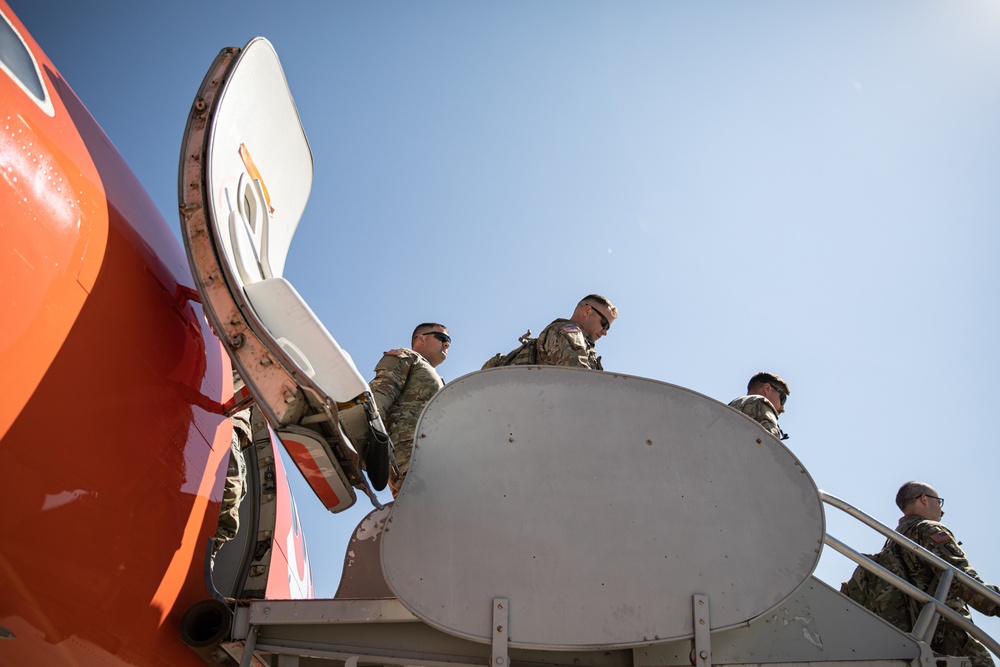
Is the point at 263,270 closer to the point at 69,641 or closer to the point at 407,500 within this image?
the point at 407,500

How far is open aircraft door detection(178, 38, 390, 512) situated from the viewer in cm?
337

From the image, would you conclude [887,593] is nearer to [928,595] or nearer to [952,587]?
[952,587]

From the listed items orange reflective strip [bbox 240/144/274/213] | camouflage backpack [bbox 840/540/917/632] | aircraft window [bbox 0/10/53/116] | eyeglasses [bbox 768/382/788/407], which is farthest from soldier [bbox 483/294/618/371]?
aircraft window [bbox 0/10/53/116]

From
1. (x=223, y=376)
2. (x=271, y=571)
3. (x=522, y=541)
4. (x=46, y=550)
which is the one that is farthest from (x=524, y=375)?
(x=46, y=550)

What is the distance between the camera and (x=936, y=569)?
5.85 meters

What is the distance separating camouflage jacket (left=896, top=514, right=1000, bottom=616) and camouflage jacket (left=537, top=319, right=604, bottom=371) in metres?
2.89

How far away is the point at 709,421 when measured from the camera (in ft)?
13.5

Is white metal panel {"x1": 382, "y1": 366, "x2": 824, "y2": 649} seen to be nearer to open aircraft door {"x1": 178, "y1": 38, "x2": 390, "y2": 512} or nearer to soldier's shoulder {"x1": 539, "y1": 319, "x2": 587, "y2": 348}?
open aircraft door {"x1": 178, "y1": 38, "x2": 390, "y2": 512}

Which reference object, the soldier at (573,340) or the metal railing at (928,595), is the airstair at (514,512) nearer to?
the metal railing at (928,595)

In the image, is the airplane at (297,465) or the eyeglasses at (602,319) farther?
the eyeglasses at (602,319)

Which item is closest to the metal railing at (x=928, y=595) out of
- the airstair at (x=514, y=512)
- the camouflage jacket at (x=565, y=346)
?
the airstair at (x=514, y=512)

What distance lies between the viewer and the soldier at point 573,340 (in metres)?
5.38

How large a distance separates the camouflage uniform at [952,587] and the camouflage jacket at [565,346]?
2.90m

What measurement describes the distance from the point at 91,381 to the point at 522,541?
1.89m
